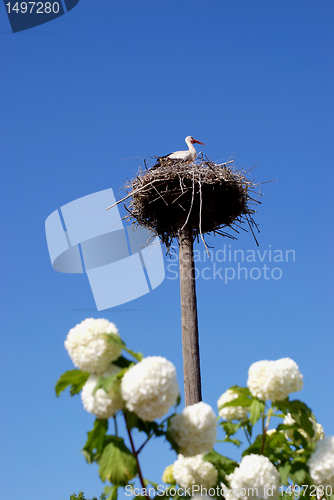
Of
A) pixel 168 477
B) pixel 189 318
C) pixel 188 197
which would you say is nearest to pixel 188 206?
pixel 188 197

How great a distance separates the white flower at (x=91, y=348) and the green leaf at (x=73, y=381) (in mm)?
71

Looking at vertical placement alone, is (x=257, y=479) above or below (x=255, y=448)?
below

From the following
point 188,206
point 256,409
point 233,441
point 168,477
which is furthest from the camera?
point 188,206

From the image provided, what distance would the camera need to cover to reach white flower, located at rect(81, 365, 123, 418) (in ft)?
4.88

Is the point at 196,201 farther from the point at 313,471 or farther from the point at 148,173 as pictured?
the point at 313,471

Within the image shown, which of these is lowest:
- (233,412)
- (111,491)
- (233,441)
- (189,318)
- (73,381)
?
(111,491)

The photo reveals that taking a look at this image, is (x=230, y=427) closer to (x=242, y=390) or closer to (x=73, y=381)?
(x=242, y=390)

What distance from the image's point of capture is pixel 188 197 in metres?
5.66

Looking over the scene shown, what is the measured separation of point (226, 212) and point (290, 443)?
427 centimetres

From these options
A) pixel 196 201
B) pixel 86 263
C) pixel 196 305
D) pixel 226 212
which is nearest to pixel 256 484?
pixel 196 305

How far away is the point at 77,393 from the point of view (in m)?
1.68

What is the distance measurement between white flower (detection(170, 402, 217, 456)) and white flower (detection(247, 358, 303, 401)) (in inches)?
10.2

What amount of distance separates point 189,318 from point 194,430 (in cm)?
352

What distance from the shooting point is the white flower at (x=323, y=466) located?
1.69 metres
